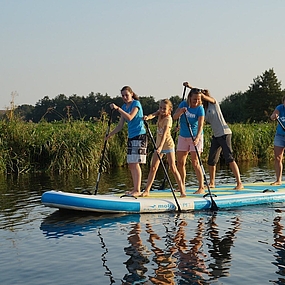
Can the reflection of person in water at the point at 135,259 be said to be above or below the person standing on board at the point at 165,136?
below

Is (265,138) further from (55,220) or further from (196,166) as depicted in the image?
(55,220)

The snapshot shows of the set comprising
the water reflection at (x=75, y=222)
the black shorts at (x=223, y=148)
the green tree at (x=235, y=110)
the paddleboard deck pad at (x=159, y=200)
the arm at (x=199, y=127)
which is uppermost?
the green tree at (x=235, y=110)

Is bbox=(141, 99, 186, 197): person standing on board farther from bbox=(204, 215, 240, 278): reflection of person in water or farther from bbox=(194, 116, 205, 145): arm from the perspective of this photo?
bbox=(204, 215, 240, 278): reflection of person in water

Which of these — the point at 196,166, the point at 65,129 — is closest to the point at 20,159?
the point at 65,129

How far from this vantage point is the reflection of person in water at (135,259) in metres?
5.98

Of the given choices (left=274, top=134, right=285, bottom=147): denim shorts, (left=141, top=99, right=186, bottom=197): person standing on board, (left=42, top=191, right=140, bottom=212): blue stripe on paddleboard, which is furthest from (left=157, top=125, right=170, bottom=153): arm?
(left=274, top=134, right=285, bottom=147): denim shorts

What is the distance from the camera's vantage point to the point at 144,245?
24.2ft

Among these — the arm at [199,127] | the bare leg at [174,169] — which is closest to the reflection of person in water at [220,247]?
the bare leg at [174,169]

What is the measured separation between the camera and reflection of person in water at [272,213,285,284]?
611 cm

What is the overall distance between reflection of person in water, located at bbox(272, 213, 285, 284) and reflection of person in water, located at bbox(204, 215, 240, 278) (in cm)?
56

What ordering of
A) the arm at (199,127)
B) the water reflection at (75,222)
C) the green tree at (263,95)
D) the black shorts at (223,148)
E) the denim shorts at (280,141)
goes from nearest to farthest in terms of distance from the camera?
1. the water reflection at (75,222)
2. the arm at (199,127)
3. the black shorts at (223,148)
4. the denim shorts at (280,141)
5. the green tree at (263,95)

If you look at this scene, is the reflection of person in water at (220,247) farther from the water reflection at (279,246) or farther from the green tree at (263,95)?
the green tree at (263,95)

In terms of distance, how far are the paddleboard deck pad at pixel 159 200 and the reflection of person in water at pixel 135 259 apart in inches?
49.9

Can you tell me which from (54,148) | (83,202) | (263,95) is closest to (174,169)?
(83,202)
